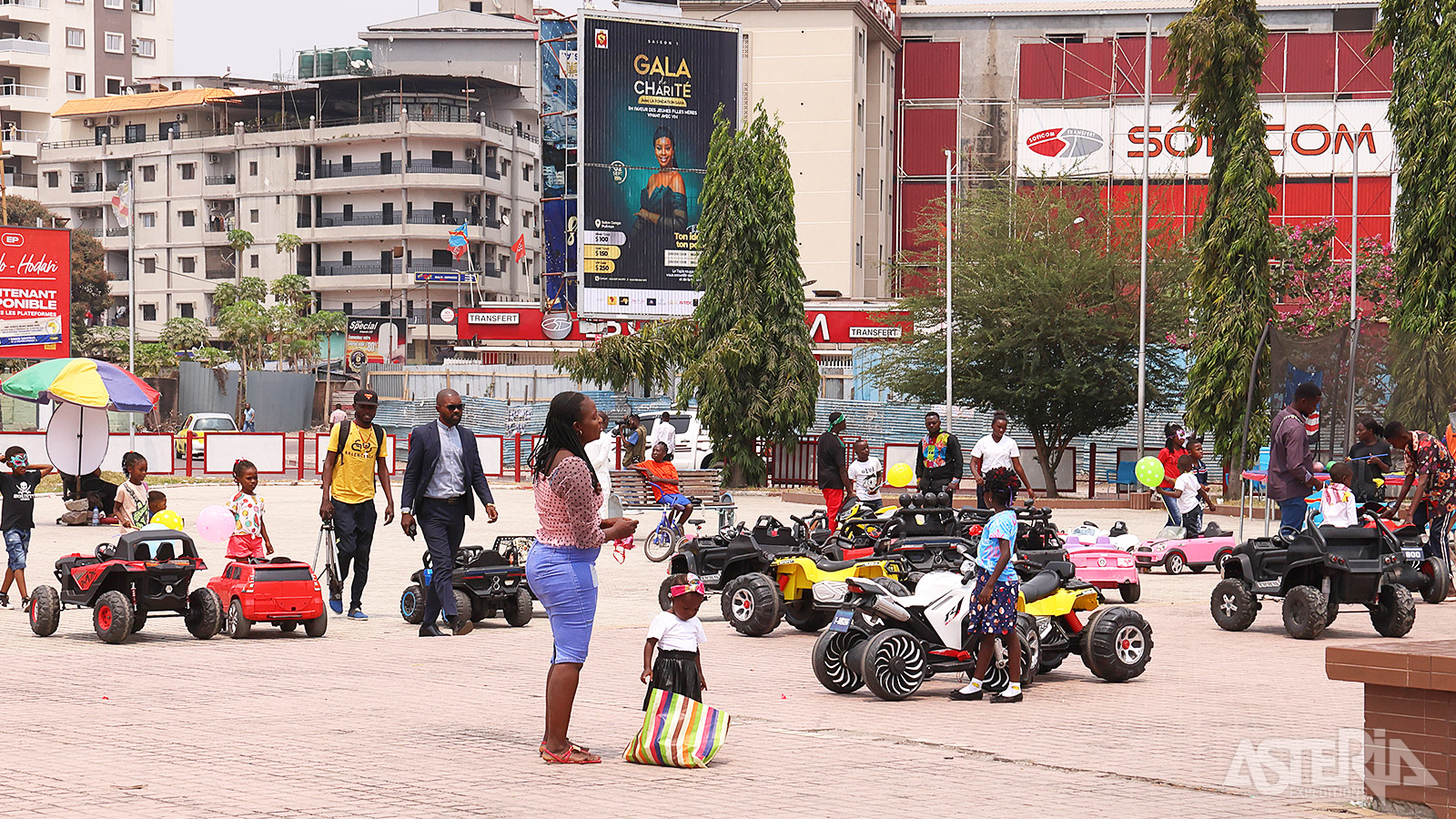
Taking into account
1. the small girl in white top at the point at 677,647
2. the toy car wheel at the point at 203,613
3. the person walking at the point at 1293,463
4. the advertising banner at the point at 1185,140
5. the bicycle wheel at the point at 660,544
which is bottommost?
the bicycle wheel at the point at 660,544

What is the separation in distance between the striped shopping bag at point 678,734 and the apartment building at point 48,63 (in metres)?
102

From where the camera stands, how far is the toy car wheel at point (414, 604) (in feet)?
44.5

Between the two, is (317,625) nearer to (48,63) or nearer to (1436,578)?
(1436,578)

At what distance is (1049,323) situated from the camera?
35531 mm

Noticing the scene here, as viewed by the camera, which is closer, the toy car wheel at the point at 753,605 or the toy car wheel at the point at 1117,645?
the toy car wheel at the point at 1117,645

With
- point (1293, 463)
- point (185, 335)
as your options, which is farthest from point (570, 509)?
point (185, 335)

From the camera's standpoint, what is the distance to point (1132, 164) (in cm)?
7194

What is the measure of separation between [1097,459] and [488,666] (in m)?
32.0

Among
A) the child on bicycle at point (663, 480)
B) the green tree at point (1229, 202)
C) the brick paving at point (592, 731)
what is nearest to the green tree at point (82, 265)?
the green tree at point (1229, 202)

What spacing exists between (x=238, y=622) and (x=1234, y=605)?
26.1ft

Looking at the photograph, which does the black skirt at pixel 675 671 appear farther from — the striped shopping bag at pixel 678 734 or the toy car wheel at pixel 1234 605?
the toy car wheel at pixel 1234 605

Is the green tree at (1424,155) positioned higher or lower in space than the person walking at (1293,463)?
higher

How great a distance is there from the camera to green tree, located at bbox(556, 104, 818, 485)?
37312mm
